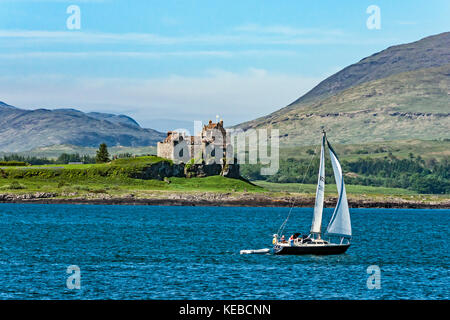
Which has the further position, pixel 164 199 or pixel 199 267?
pixel 164 199

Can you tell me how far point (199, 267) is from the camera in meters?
60.5

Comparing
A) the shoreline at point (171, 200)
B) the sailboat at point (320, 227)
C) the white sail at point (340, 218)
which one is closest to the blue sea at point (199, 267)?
the sailboat at point (320, 227)

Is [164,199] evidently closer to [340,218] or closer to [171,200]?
[171,200]

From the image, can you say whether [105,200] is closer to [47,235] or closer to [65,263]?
[47,235]

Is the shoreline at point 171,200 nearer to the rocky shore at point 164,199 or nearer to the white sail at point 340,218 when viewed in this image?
the rocky shore at point 164,199

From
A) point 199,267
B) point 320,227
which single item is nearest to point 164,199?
point 320,227

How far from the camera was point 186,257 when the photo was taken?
224 ft

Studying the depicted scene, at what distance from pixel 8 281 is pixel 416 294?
2918 cm

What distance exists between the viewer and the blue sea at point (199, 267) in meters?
48.3

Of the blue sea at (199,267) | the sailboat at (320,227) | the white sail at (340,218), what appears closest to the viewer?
the blue sea at (199,267)

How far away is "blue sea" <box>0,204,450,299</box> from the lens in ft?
158

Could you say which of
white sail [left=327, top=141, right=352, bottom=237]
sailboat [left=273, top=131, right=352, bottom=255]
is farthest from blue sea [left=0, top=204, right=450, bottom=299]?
white sail [left=327, top=141, right=352, bottom=237]

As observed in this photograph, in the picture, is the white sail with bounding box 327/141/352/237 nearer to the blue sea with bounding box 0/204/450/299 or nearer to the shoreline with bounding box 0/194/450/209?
the blue sea with bounding box 0/204/450/299
